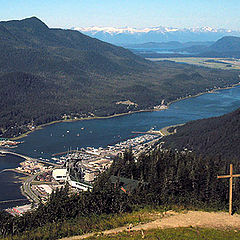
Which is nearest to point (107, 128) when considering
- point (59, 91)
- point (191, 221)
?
point (59, 91)

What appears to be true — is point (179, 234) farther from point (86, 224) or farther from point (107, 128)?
point (107, 128)

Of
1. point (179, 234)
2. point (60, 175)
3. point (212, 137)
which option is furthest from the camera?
point (212, 137)

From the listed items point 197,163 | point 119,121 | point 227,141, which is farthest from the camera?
point 119,121

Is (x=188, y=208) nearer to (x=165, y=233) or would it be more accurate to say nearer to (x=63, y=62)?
(x=165, y=233)

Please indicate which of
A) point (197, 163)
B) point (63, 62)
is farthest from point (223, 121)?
point (63, 62)

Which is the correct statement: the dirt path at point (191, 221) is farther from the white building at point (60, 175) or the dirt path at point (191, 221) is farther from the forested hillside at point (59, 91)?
the forested hillside at point (59, 91)

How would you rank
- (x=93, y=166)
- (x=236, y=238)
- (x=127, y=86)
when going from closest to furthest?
(x=236, y=238) < (x=93, y=166) < (x=127, y=86)

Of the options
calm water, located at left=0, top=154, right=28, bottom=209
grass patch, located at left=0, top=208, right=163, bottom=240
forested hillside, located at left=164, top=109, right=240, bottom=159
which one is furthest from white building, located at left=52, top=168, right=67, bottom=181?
grass patch, located at left=0, top=208, right=163, bottom=240
